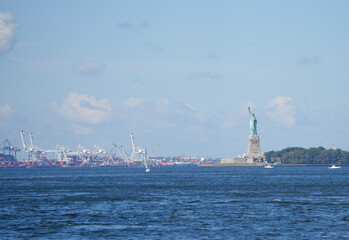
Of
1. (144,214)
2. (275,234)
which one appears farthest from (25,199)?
(275,234)

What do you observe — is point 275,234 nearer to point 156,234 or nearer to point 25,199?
point 156,234

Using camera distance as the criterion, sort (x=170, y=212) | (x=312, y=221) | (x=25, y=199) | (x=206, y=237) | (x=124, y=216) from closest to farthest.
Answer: (x=206, y=237) → (x=312, y=221) → (x=124, y=216) → (x=170, y=212) → (x=25, y=199)

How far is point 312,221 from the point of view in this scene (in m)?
57.1

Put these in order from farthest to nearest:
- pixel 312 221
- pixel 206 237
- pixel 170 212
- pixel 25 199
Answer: pixel 25 199 → pixel 170 212 → pixel 312 221 → pixel 206 237

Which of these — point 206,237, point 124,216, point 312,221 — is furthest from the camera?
point 124,216

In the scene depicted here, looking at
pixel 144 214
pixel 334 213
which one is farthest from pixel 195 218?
pixel 334 213

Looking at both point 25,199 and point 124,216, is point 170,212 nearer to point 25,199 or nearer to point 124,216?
point 124,216

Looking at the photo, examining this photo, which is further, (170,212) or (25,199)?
(25,199)

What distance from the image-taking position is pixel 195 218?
59938mm

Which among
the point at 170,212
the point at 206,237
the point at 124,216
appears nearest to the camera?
the point at 206,237

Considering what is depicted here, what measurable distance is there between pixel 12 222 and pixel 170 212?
1728 centimetres

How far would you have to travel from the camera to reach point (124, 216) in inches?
2441

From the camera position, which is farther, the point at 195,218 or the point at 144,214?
the point at 144,214

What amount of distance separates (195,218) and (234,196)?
30188mm
